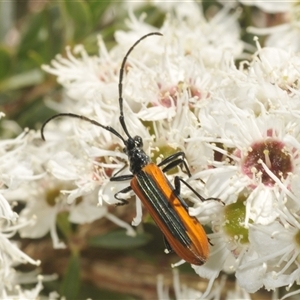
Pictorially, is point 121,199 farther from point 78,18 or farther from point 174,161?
point 78,18

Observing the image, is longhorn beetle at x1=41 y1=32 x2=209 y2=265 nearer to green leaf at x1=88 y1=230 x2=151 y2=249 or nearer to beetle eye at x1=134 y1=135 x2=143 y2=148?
beetle eye at x1=134 y1=135 x2=143 y2=148

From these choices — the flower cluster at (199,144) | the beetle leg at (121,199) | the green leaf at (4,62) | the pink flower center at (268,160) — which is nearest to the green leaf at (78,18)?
the flower cluster at (199,144)

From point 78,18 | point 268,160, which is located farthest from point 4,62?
point 268,160

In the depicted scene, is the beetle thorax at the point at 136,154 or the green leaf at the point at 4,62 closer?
the beetle thorax at the point at 136,154

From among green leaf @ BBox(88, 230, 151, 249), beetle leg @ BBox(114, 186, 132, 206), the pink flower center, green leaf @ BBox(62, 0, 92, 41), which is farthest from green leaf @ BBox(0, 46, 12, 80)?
the pink flower center

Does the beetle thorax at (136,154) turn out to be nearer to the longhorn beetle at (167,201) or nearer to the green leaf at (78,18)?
the longhorn beetle at (167,201)

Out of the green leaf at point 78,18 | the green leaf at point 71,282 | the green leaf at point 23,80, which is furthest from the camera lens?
the green leaf at point 23,80
